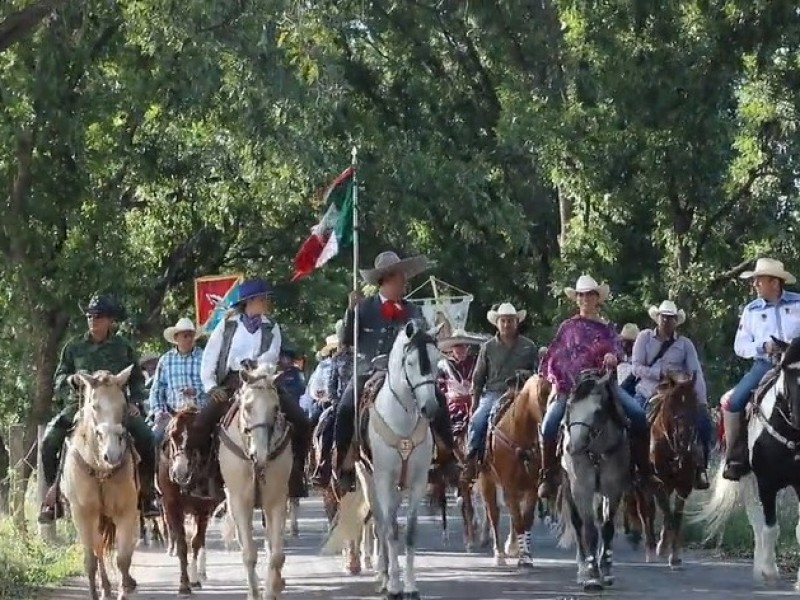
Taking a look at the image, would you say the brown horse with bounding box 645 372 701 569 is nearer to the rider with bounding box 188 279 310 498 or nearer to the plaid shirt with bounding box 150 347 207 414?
the rider with bounding box 188 279 310 498

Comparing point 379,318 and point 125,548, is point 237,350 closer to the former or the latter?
point 379,318

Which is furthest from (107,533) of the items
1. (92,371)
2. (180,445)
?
(92,371)

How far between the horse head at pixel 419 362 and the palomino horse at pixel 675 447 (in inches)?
182

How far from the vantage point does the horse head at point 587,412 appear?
1568cm

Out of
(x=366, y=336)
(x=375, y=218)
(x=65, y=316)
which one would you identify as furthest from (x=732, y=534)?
(x=375, y=218)


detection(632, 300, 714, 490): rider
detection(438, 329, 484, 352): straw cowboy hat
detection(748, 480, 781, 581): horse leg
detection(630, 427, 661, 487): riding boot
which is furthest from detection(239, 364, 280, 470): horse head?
detection(438, 329, 484, 352): straw cowboy hat

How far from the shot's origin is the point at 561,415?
1661cm

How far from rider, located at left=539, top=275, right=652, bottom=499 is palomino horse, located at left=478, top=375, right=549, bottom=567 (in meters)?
0.99

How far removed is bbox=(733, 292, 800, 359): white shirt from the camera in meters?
16.4

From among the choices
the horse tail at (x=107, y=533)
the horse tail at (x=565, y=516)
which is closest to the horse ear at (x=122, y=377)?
the horse tail at (x=107, y=533)

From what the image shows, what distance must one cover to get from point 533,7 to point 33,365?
12887 millimetres

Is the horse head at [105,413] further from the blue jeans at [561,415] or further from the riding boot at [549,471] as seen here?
the riding boot at [549,471]

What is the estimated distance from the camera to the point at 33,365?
1016 inches

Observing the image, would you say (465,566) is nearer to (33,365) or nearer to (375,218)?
(33,365)
